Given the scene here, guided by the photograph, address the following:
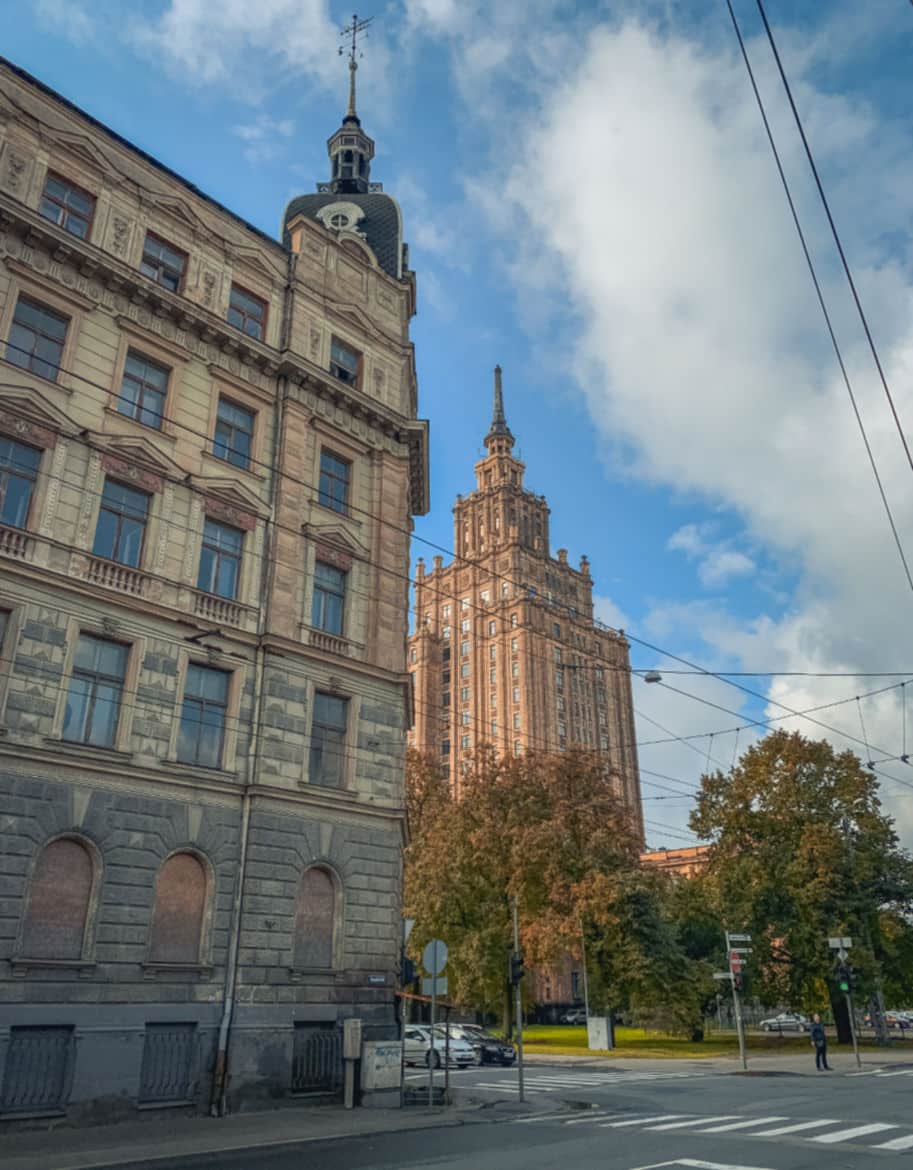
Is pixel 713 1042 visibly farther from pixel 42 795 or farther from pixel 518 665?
pixel 518 665

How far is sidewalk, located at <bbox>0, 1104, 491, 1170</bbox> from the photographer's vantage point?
43.7 feet

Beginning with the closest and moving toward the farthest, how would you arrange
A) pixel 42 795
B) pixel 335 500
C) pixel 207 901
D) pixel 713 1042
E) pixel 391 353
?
pixel 42 795
pixel 207 901
pixel 335 500
pixel 391 353
pixel 713 1042

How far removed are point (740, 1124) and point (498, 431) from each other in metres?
112

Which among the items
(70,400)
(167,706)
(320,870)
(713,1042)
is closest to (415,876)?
(713,1042)

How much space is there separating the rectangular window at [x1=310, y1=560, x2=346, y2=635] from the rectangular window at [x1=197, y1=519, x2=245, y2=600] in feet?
7.33

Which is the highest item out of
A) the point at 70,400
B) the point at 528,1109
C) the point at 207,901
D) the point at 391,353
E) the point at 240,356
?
the point at 391,353

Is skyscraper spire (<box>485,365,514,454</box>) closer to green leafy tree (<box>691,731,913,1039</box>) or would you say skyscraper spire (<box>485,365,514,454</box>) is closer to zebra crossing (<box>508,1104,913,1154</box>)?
green leafy tree (<box>691,731,913,1039</box>)

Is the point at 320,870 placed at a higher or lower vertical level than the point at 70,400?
lower

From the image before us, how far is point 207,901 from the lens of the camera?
19078 millimetres

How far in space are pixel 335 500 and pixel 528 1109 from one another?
15.4 metres

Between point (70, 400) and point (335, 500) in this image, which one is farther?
point (335, 500)

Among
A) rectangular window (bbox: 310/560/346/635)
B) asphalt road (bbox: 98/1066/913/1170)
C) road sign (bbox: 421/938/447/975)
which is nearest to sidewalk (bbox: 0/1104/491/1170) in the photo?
asphalt road (bbox: 98/1066/913/1170)

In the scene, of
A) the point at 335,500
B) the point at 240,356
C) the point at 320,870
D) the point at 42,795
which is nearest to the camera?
the point at 42,795

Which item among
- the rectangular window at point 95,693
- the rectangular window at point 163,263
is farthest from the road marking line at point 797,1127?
the rectangular window at point 163,263
